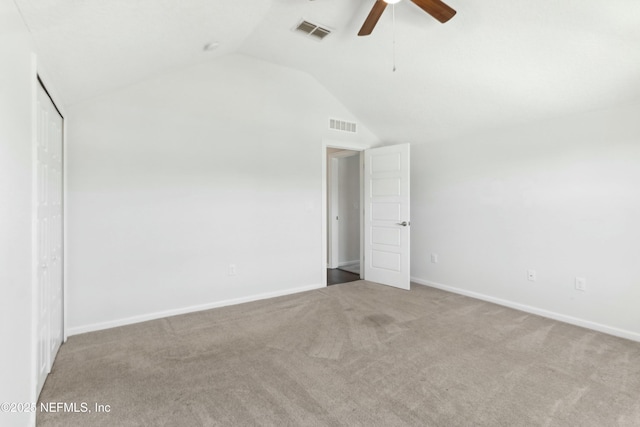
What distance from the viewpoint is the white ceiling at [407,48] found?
73.0 inches

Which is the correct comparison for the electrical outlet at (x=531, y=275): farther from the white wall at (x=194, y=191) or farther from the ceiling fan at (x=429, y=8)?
the ceiling fan at (x=429, y=8)

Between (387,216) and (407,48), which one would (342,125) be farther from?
(407,48)

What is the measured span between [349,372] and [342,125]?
3.39 m

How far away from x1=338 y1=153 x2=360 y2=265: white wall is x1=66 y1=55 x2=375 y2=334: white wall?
5.65 feet

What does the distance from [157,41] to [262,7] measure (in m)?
0.84

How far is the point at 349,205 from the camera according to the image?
613 centimetres

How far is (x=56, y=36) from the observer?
1625 millimetres

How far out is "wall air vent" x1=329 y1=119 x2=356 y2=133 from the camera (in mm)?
4452

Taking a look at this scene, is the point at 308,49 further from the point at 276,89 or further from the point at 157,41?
the point at 157,41

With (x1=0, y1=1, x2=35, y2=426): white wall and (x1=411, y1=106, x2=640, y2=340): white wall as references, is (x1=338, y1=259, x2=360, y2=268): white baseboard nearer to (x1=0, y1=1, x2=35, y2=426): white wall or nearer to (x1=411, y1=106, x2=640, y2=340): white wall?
(x1=411, y1=106, x2=640, y2=340): white wall

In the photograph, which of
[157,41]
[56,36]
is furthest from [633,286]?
[56,36]

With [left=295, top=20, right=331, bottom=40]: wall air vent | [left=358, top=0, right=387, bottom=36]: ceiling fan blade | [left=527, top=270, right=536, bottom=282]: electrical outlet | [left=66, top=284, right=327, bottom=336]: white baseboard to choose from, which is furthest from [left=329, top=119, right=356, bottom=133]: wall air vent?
[left=527, top=270, right=536, bottom=282]: electrical outlet

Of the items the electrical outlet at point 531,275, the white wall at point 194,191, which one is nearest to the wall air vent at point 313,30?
the white wall at point 194,191

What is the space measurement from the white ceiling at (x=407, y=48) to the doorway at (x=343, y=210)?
6.96 feet
